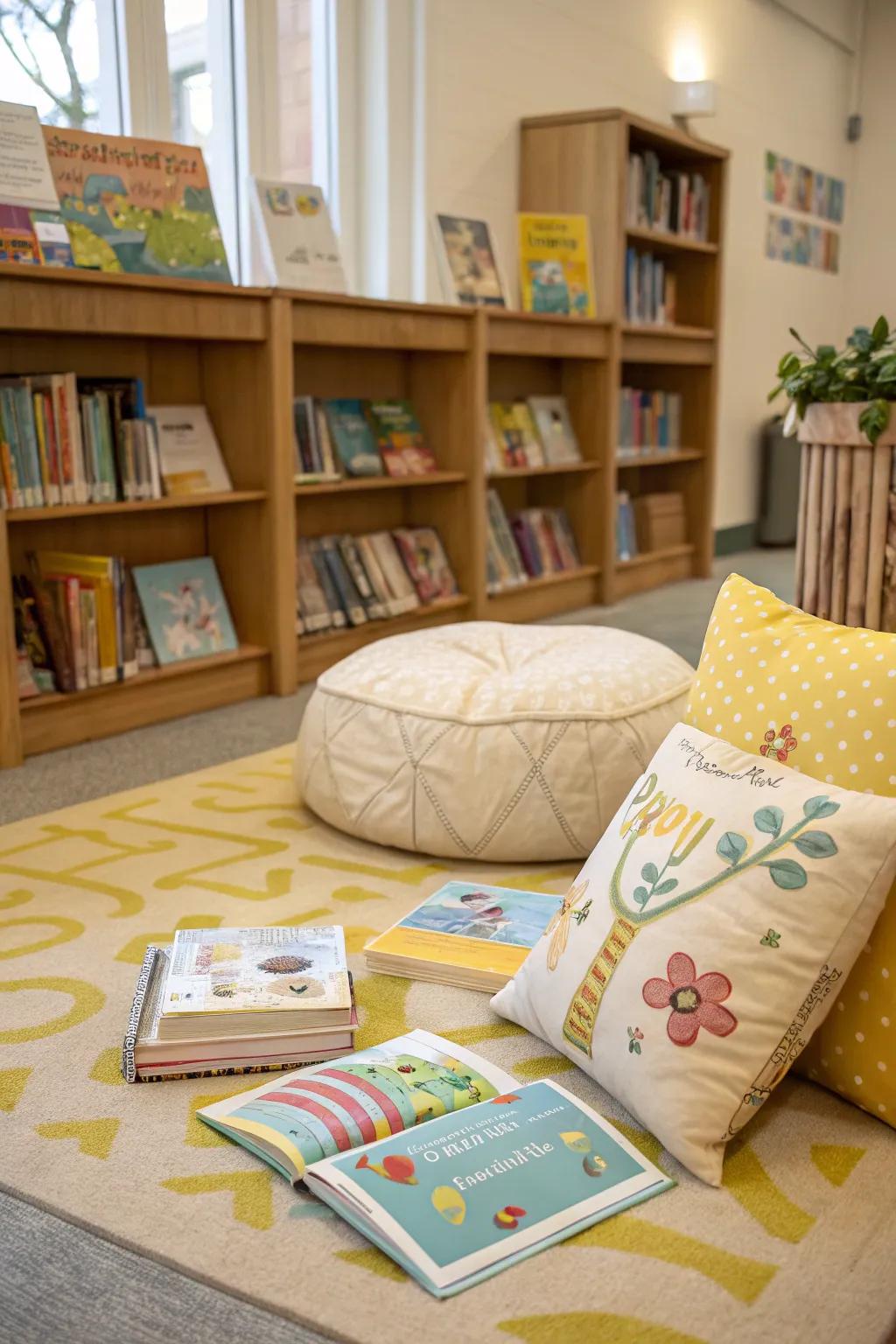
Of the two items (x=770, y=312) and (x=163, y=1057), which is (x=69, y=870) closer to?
(x=163, y=1057)

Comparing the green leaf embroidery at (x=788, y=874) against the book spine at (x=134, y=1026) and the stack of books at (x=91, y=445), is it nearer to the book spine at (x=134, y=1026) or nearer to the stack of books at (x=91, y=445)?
the book spine at (x=134, y=1026)

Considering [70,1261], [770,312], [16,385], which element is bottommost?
[70,1261]

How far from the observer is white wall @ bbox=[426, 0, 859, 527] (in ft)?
14.5

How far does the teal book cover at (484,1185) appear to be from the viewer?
47.4 inches

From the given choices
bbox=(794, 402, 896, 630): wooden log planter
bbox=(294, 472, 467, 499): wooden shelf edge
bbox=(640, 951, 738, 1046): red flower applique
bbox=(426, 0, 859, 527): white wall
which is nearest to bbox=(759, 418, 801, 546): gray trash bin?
bbox=(426, 0, 859, 527): white wall

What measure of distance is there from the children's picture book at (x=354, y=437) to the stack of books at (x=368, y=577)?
218mm

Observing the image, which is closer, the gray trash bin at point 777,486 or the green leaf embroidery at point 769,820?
the green leaf embroidery at point 769,820

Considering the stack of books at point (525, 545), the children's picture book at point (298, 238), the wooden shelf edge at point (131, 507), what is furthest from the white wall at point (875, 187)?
the wooden shelf edge at point (131, 507)

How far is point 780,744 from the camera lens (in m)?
1.47

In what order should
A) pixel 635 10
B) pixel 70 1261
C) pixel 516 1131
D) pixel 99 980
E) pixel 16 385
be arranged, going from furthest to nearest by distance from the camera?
pixel 635 10
pixel 16 385
pixel 99 980
pixel 516 1131
pixel 70 1261

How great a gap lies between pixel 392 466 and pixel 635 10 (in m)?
2.62

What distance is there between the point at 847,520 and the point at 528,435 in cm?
204

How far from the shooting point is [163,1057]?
1.55 meters

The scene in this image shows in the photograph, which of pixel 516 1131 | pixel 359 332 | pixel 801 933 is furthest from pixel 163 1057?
pixel 359 332
